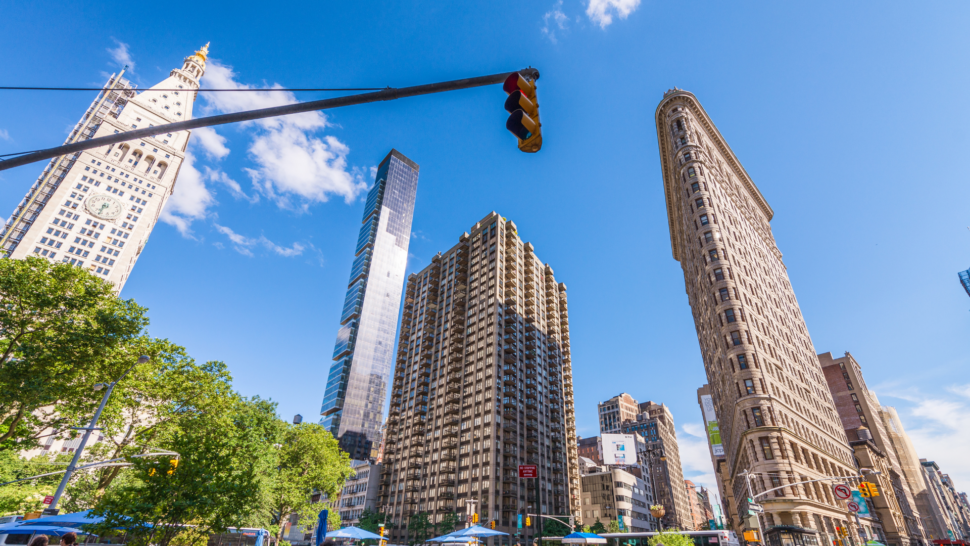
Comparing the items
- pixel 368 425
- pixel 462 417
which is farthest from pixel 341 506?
pixel 462 417

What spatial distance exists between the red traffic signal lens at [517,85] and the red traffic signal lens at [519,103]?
90 millimetres

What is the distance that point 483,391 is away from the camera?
286 ft

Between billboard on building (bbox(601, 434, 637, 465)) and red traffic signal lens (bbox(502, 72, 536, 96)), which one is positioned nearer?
red traffic signal lens (bbox(502, 72, 536, 96))

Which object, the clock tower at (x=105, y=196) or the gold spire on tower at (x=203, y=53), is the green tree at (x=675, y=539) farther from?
the gold spire on tower at (x=203, y=53)

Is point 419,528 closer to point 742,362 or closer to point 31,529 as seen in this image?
point 742,362

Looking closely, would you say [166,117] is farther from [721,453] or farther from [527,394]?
[721,453]

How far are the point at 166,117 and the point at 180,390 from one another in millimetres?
140787

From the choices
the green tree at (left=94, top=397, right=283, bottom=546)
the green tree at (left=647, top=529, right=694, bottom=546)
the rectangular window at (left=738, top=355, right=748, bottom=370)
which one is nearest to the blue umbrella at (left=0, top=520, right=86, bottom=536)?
the green tree at (left=94, top=397, right=283, bottom=546)

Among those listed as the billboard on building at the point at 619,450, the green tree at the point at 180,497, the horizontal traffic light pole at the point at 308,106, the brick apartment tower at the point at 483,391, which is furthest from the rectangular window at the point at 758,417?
the billboard on building at the point at 619,450

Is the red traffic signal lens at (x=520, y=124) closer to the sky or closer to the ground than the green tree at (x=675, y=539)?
closer to the sky

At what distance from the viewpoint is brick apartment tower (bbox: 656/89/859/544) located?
4481 cm

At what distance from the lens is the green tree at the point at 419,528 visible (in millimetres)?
76500

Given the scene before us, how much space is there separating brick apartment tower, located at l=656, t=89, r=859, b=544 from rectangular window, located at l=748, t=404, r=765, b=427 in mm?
110

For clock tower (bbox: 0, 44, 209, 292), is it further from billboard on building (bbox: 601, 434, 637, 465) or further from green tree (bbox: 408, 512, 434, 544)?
billboard on building (bbox: 601, 434, 637, 465)
